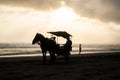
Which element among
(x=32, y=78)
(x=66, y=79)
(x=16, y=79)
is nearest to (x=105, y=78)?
(x=66, y=79)

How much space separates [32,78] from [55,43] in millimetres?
8634

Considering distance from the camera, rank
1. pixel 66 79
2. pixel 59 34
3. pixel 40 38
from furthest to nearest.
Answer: pixel 59 34, pixel 40 38, pixel 66 79

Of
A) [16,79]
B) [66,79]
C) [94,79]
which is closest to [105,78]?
Answer: [94,79]

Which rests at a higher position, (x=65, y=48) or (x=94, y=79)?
(x=65, y=48)

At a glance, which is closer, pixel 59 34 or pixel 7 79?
pixel 7 79

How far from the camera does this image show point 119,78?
14.2m

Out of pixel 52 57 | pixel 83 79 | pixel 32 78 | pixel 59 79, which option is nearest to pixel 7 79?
pixel 32 78

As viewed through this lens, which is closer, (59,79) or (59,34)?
(59,79)

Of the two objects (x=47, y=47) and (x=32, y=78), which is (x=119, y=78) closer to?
(x=32, y=78)

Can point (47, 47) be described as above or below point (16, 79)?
above

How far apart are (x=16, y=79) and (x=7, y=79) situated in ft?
1.87

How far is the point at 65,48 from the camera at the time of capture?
23.8 meters

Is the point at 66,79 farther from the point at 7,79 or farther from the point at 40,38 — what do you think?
the point at 40,38

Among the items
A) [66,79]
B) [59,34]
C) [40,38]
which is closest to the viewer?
[66,79]
